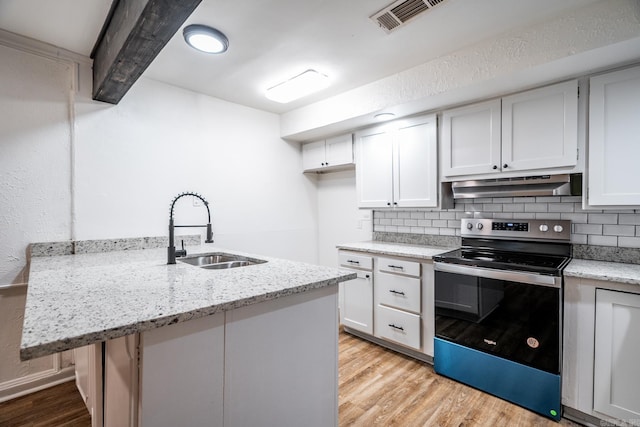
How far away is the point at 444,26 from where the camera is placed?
1.80 meters

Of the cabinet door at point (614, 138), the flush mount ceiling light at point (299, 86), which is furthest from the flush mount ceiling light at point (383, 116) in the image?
the cabinet door at point (614, 138)

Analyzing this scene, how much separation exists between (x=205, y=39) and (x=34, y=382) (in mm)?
2619

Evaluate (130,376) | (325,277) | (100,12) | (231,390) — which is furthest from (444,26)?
(130,376)

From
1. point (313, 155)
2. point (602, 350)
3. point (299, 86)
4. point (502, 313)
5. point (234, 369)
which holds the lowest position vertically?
point (602, 350)

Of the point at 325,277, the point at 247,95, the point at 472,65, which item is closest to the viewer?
the point at 325,277

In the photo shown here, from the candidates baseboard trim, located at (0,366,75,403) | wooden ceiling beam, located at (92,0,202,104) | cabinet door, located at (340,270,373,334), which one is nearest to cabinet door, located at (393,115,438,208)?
cabinet door, located at (340,270,373,334)

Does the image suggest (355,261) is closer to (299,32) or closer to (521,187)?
(521,187)

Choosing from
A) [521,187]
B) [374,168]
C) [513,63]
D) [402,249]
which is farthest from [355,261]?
[513,63]

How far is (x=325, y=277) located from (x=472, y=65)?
175 centimetres

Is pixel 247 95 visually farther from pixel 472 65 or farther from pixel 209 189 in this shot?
pixel 472 65

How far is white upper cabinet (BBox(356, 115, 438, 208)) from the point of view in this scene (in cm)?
261

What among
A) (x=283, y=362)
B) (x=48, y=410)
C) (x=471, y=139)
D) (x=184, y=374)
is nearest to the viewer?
(x=184, y=374)

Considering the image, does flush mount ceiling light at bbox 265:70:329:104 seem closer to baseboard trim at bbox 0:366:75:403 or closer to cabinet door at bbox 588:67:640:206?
cabinet door at bbox 588:67:640:206

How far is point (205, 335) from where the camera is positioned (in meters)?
1.00
